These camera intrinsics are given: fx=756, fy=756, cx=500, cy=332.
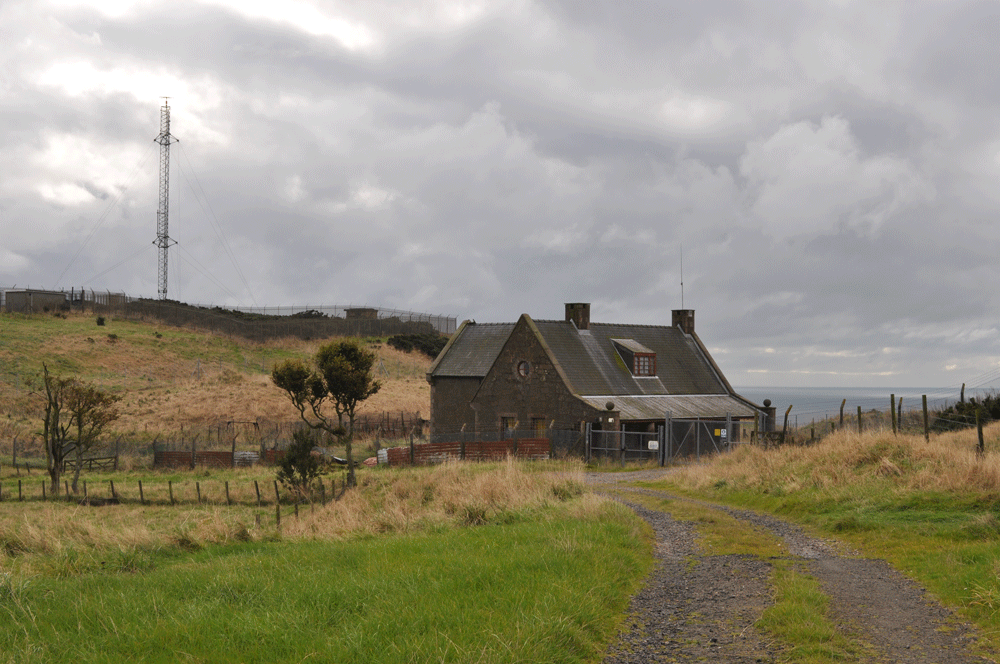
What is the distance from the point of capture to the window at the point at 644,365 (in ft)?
144

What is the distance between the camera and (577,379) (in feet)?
134

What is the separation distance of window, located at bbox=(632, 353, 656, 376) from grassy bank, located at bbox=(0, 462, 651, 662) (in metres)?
27.7

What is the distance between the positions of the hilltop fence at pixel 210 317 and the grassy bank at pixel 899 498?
72026 mm

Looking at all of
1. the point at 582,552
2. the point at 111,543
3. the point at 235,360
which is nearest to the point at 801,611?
the point at 582,552

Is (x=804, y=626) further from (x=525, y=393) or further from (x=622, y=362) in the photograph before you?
(x=622, y=362)

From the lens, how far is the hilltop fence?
3290 inches

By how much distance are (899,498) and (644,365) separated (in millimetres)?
27971

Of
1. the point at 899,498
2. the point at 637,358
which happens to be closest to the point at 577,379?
the point at 637,358

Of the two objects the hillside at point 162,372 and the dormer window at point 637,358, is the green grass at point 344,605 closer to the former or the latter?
the dormer window at point 637,358

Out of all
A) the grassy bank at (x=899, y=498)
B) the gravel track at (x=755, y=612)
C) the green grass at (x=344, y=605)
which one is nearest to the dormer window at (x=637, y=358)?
the grassy bank at (x=899, y=498)

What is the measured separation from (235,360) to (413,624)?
249 ft

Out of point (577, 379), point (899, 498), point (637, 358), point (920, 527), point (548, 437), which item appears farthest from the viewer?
point (637, 358)

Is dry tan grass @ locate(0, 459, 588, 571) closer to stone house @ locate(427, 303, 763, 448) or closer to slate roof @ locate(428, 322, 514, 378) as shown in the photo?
stone house @ locate(427, 303, 763, 448)

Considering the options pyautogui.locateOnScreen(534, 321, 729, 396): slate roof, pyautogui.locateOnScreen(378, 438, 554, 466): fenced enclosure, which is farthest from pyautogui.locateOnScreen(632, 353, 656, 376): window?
pyautogui.locateOnScreen(378, 438, 554, 466): fenced enclosure
